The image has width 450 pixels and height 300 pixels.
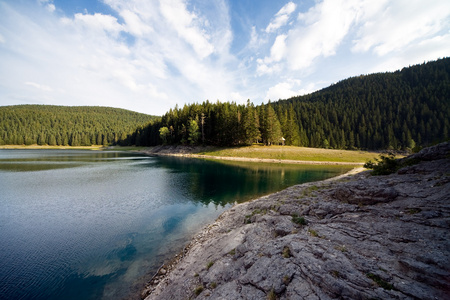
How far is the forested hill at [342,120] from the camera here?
283 ft

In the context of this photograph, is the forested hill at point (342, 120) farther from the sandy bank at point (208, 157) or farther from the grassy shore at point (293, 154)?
the grassy shore at point (293, 154)

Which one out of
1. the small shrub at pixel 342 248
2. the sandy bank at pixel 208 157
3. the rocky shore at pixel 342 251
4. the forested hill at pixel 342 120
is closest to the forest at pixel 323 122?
the forested hill at pixel 342 120

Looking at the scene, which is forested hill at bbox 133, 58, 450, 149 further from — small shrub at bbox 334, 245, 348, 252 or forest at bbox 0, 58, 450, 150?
small shrub at bbox 334, 245, 348, 252

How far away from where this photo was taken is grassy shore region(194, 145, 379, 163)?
66.2 metres

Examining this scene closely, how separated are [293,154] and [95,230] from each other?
6621 centimetres

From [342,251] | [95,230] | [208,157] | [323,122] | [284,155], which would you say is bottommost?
[95,230]

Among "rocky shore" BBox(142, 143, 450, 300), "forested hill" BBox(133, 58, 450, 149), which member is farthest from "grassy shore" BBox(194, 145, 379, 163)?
"rocky shore" BBox(142, 143, 450, 300)

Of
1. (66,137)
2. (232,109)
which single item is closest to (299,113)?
(232,109)

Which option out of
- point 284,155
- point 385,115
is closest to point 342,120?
point 385,115

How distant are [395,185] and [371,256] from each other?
346 inches

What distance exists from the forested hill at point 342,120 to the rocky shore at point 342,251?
6860 cm

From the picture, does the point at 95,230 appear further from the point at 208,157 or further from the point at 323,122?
the point at 323,122

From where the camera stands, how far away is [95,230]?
16891 mm

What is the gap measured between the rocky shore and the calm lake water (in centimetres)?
252
